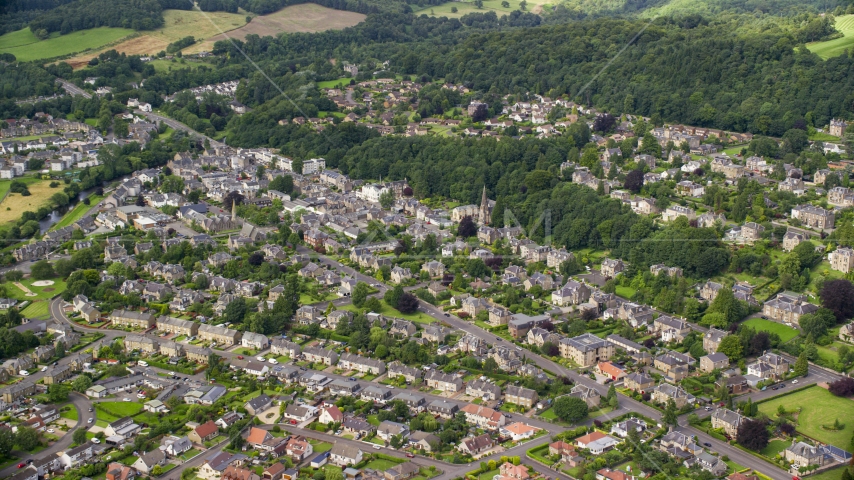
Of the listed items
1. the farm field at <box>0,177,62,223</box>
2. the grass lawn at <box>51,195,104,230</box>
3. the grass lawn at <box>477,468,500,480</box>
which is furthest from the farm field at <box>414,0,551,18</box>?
the grass lawn at <box>477,468,500,480</box>

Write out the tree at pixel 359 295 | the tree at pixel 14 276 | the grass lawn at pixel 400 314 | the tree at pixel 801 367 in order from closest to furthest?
the tree at pixel 801 367 < the grass lawn at pixel 400 314 < the tree at pixel 359 295 < the tree at pixel 14 276

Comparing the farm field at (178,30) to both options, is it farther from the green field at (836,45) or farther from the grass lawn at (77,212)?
the green field at (836,45)

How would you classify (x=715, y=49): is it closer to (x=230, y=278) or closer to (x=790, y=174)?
(x=790, y=174)

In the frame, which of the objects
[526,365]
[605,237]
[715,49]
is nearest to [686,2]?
[715,49]

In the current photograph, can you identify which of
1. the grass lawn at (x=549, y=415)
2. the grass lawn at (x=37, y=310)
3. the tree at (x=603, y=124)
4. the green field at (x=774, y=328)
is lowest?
the grass lawn at (x=37, y=310)

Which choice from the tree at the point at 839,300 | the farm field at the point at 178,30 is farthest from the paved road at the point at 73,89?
the tree at the point at 839,300

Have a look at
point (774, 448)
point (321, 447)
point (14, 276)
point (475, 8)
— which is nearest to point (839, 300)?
point (774, 448)
